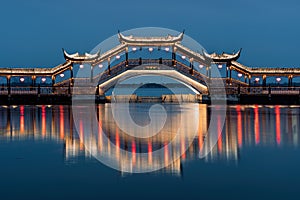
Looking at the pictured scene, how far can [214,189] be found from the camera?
6.48 m

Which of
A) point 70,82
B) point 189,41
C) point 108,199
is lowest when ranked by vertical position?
point 108,199

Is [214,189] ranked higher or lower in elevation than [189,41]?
lower

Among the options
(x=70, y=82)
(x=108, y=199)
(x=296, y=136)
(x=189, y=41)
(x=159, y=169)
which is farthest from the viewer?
(x=189, y=41)

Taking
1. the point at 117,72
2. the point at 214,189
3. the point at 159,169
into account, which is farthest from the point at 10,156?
the point at 117,72

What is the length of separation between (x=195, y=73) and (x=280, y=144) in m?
34.3

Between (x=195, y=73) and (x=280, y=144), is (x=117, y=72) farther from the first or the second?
(x=280, y=144)

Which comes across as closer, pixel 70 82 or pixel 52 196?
pixel 52 196

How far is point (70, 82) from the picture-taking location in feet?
149

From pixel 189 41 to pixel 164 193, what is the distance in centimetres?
4532

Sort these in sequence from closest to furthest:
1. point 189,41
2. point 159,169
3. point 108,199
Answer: point 108,199 < point 159,169 < point 189,41

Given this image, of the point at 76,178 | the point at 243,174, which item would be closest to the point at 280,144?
the point at 243,174

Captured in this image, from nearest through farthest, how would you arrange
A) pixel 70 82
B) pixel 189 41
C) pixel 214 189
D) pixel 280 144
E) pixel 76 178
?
pixel 214 189
pixel 76 178
pixel 280 144
pixel 70 82
pixel 189 41

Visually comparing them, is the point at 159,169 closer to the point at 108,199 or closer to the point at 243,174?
the point at 243,174

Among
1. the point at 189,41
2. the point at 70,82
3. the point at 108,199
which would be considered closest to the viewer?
the point at 108,199
